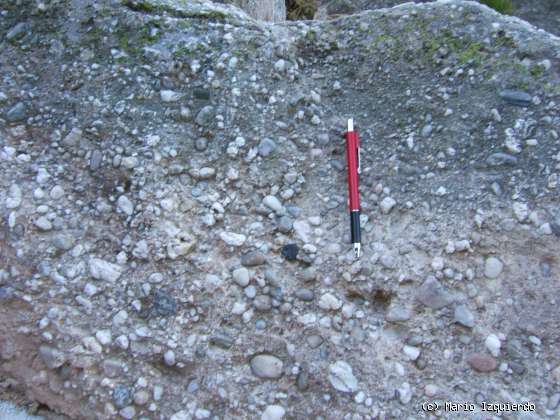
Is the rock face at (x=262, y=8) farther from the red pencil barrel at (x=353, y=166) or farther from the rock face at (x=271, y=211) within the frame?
the red pencil barrel at (x=353, y=166)

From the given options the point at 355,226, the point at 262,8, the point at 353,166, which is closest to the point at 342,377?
the point at 355,226

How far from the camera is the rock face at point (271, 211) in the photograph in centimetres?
178

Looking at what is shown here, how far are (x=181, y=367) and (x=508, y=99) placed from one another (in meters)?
1.33

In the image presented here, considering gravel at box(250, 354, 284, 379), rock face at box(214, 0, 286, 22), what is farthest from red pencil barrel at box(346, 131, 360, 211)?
rock face at box(214, 0, 286, 22)

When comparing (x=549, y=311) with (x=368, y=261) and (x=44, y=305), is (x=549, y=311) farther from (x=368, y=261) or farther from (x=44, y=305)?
(x=44, y=305)

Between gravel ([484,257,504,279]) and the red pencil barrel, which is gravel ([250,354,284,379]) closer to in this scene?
the red pencil barrel

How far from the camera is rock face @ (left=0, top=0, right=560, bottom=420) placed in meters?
1.78

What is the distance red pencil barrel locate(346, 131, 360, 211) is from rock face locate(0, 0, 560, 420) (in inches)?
1.5

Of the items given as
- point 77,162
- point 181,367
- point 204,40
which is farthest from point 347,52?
point 181,367

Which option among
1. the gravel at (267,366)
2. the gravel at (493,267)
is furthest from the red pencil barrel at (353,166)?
the gravel at (267,366)

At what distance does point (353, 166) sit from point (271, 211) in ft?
1.00

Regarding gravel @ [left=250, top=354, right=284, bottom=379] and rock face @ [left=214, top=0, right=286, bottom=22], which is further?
rock face @ [left=214, top=0, right=286, bottom=22]

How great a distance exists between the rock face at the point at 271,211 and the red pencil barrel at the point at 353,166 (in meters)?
0.04

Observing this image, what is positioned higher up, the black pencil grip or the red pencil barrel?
the red pencil barrel
